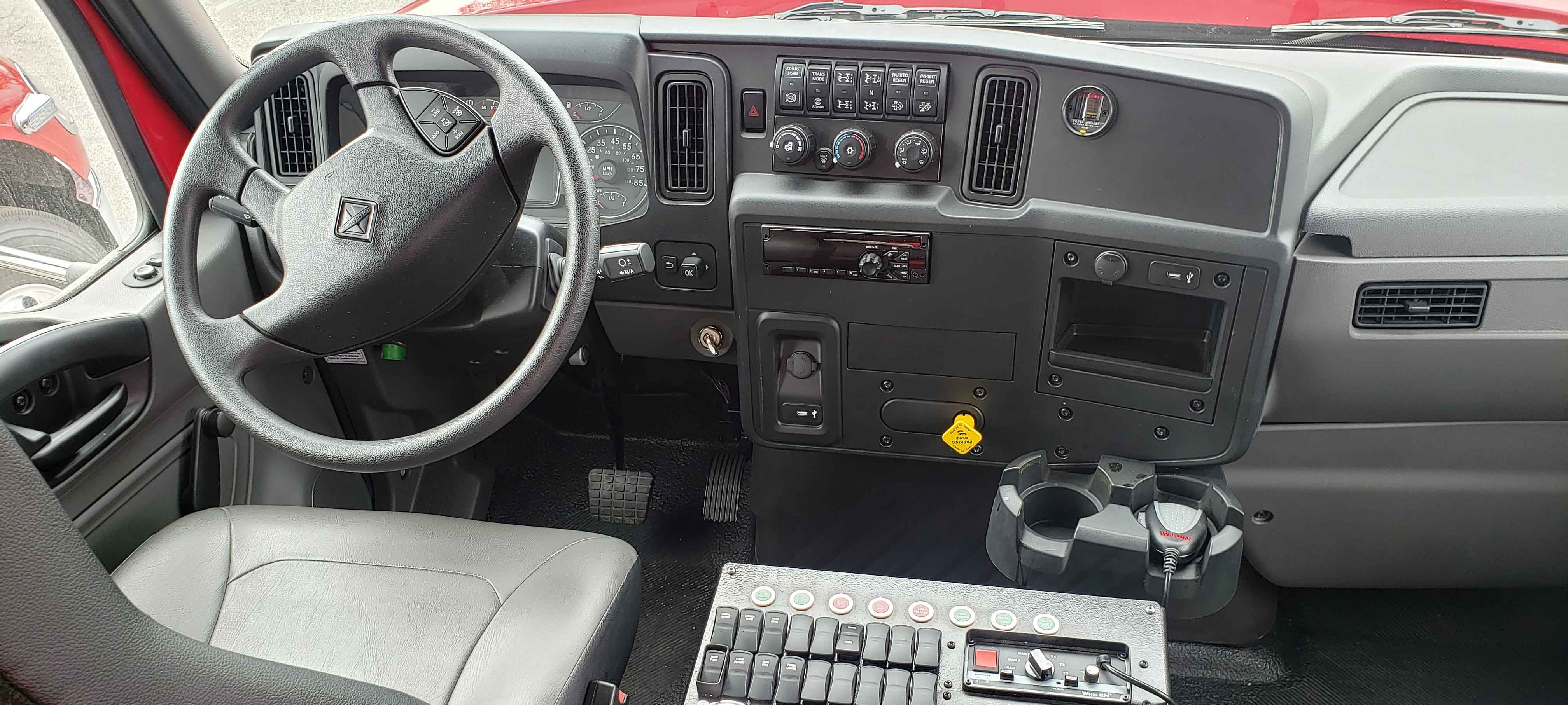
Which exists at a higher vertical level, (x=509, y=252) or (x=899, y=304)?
(x=509, y=252)

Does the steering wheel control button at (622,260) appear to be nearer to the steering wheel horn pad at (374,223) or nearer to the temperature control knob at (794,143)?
the steering wheel horn pad at (374,223)

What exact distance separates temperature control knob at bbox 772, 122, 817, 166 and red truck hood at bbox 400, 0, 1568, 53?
0.27 metres

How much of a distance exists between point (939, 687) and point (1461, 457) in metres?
1.09

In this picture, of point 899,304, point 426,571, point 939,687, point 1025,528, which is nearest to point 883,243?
point 899,304

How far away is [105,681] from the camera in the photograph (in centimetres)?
64

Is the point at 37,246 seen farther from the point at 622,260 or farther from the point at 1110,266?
the point at 1110,266

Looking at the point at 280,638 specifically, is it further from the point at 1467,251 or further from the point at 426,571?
the point at 1467,251

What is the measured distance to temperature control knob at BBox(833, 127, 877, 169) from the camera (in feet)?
5.19

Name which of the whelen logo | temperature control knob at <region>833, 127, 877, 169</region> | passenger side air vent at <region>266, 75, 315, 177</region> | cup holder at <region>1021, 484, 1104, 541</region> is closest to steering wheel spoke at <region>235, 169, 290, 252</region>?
the whelen logo

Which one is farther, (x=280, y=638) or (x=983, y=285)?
(x=983, y=285)

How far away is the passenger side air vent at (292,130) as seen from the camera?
1780 mm

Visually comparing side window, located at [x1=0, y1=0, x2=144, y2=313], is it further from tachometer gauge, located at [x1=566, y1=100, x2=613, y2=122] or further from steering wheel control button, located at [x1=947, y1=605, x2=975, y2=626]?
steering wheel control button, located at [x1=947, y1=605, x2=975, y2=626]

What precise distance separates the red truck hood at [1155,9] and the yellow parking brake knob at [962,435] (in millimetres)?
697

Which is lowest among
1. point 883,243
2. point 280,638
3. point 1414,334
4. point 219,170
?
point 280,638
